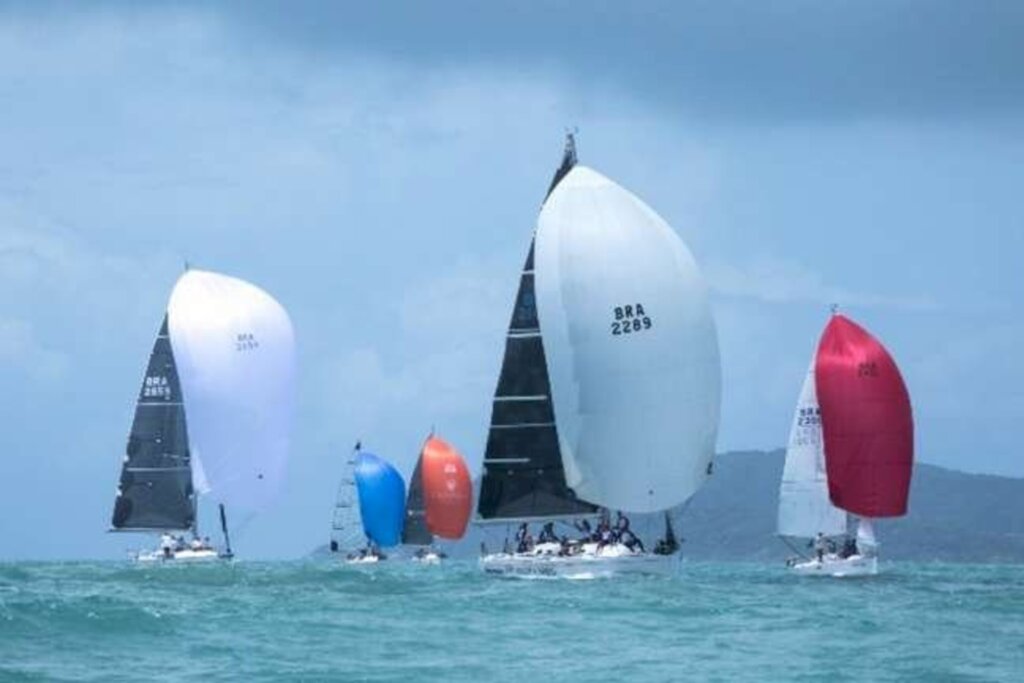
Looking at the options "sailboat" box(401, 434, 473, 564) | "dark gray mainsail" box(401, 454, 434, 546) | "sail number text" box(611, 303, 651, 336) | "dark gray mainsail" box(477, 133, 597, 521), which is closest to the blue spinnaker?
"dark gray mainsail" box(401, 454, 434, 546)

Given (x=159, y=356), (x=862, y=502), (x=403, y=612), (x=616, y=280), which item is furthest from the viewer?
(x=159, y=356)

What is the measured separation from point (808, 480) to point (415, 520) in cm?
4464

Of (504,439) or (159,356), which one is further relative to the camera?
(159,356)

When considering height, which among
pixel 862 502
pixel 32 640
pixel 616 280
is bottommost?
pixel 32 640

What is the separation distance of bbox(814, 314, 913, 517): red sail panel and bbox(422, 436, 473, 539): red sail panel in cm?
3720

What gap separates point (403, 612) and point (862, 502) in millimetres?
22643

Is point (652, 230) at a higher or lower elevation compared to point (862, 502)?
higher

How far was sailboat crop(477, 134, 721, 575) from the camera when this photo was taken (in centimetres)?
5753

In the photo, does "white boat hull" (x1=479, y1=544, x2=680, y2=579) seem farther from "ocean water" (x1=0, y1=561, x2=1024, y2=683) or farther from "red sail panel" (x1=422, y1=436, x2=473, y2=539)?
"red sail panel" (x1=422, y1=436, x2=473, y2=539)

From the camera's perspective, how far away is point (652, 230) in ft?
192

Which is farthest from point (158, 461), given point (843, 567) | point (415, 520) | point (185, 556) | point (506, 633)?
point (506, 633)

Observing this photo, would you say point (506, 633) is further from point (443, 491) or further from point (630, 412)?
point (443, 491)

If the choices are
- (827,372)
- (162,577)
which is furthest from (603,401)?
(162,577)

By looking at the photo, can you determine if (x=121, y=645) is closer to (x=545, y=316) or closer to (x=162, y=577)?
(x=545, y=316)
